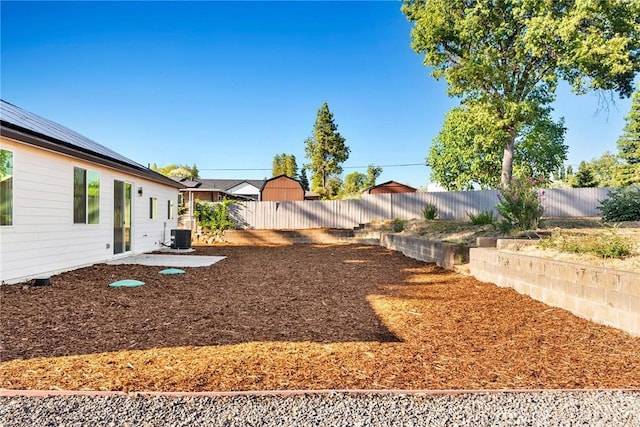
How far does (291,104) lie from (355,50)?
815cm

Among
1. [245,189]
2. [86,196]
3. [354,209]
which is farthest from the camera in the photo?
[245,189]

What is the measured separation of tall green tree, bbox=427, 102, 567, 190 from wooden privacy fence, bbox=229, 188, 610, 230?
4.84m

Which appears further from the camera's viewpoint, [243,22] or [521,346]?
[243,22]

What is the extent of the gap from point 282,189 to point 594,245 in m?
29.9

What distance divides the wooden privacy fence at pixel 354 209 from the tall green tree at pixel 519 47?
237 centimetres

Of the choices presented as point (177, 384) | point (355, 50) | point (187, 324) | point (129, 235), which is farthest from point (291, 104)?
point (177, 384)

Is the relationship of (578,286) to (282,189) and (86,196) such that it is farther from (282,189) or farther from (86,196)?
(282,189)

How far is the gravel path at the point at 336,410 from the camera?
2.10 metres

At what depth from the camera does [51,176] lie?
23.5 feet

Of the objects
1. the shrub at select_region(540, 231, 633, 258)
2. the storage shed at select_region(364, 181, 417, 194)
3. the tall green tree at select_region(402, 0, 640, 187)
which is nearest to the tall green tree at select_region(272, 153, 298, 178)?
the storage shed at select_region(364, 181, 417, 194)

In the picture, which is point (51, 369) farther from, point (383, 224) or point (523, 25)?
point (523, 25)

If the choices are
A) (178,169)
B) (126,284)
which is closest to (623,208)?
(126,284)

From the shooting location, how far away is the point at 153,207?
12.5m

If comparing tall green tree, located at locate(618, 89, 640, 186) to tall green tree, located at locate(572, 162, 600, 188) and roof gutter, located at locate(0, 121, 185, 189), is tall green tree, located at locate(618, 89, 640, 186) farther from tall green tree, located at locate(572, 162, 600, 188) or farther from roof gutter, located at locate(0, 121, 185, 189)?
roof gutter, located at locate(0, 121, 185, 189)
